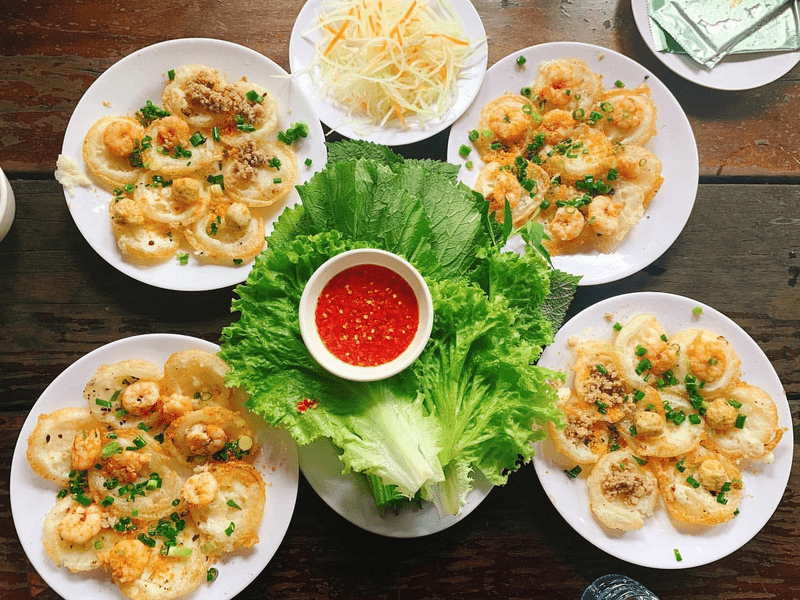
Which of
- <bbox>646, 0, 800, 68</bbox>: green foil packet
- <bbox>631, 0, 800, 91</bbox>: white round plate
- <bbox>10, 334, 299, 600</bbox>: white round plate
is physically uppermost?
<bbox>646, 0, 800, 68</bbox>: green foil packet

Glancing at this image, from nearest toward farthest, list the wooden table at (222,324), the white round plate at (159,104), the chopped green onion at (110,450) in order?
→ the chopped green onion at (110,450)
the white round plate at (159,104)
the wooden table at (222,324)

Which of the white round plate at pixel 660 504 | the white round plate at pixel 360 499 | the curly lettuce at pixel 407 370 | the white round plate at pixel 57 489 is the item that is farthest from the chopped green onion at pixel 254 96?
the white round plate at pixel 660 504

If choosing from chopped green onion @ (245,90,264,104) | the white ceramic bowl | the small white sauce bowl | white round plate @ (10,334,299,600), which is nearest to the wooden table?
the white ceramic bowl

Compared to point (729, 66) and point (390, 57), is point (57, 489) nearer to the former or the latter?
point (390, 57)

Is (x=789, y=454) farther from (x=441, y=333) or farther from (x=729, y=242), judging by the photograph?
(x=441, y=333)

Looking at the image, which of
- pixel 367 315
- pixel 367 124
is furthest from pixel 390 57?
pixel 367 315

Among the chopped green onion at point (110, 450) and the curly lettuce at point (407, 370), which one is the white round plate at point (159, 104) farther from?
the chopped green onion at point (110, 450)

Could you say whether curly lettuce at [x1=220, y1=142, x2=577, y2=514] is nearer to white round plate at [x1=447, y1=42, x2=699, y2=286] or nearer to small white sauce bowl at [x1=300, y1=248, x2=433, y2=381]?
small white sauce bowl at [x1=300, y1=248, x2=433, y2=381]
